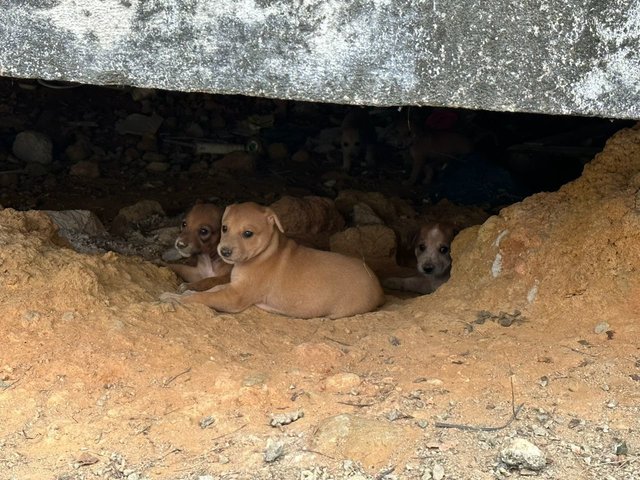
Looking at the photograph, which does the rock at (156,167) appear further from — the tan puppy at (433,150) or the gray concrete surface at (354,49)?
the gray concrete surface at (354,49)

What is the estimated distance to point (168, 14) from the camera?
10.4 feet

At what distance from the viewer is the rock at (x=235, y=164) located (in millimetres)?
9672

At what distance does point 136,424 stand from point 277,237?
2.35 metres

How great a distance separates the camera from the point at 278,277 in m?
5.65

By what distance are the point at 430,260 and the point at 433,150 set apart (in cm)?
384

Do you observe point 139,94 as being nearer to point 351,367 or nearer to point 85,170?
point 85,170

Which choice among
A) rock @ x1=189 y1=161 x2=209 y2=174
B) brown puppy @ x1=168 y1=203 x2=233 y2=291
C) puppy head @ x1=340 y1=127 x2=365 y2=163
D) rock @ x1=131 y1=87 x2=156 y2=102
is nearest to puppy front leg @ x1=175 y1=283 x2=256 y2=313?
brown puppy @ x1=168 y1=203 x2=233 y2=291

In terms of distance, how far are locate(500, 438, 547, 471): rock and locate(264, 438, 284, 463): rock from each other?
89cm

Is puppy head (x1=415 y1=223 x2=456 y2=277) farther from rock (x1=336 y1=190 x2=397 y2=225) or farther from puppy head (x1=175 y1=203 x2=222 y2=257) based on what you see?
puppy head (x1=175 y1=203 x2=222 y2=257)

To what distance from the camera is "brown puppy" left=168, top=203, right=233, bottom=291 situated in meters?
6.25

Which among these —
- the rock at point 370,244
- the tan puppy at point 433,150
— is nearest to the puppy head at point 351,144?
the tan puppy at point 433,150

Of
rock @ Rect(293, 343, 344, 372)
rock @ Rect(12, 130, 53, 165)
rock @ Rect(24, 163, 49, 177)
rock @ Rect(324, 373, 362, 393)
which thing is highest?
rock @ Rect(12, 130, 53, 165)

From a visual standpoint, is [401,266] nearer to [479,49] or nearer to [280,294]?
[280,294]

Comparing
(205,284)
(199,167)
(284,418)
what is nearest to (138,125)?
(199,167)
